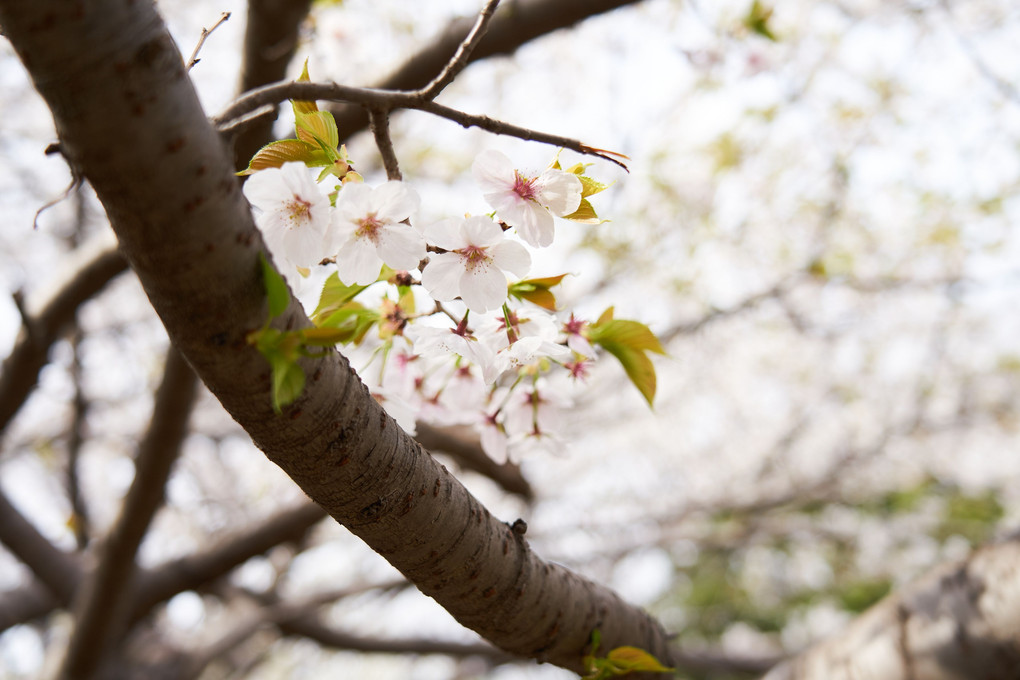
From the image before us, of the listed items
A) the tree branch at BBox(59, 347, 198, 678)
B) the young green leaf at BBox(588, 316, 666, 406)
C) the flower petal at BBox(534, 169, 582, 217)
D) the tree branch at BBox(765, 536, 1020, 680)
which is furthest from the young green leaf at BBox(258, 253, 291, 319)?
the tree branch at BBox(59, 347, 198, 678)

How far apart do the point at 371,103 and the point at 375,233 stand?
11 cm

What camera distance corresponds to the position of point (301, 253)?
461 mm

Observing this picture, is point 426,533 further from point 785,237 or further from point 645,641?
point 785,237

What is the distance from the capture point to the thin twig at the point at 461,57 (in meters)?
0.47

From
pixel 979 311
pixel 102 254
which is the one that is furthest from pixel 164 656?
pixel 979 311

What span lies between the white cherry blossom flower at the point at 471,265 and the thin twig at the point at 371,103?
0.08 m

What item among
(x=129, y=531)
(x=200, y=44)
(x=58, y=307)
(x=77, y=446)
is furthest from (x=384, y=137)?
(x=77, y=446)

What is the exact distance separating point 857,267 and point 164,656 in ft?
14.8

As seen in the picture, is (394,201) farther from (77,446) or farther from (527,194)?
(77,446)

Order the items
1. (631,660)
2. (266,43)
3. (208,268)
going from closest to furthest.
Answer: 1. (208,268)
2. (631,660)
3. (266,43)

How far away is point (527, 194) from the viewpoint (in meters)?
0.52

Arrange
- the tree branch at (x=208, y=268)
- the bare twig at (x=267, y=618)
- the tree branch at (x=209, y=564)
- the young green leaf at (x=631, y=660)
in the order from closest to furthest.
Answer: the tree branch at (x=208, y=268) → the young green leaf at (x=631, y=660) → the tree branch at (x=209, y=564) → the bare twig at (x=267, y=618)

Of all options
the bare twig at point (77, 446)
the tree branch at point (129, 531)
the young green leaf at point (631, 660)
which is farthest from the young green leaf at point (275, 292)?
the bare twig at point (77, 446)

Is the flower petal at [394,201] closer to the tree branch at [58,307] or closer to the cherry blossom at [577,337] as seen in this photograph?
the cherry blossom at [577,337]
